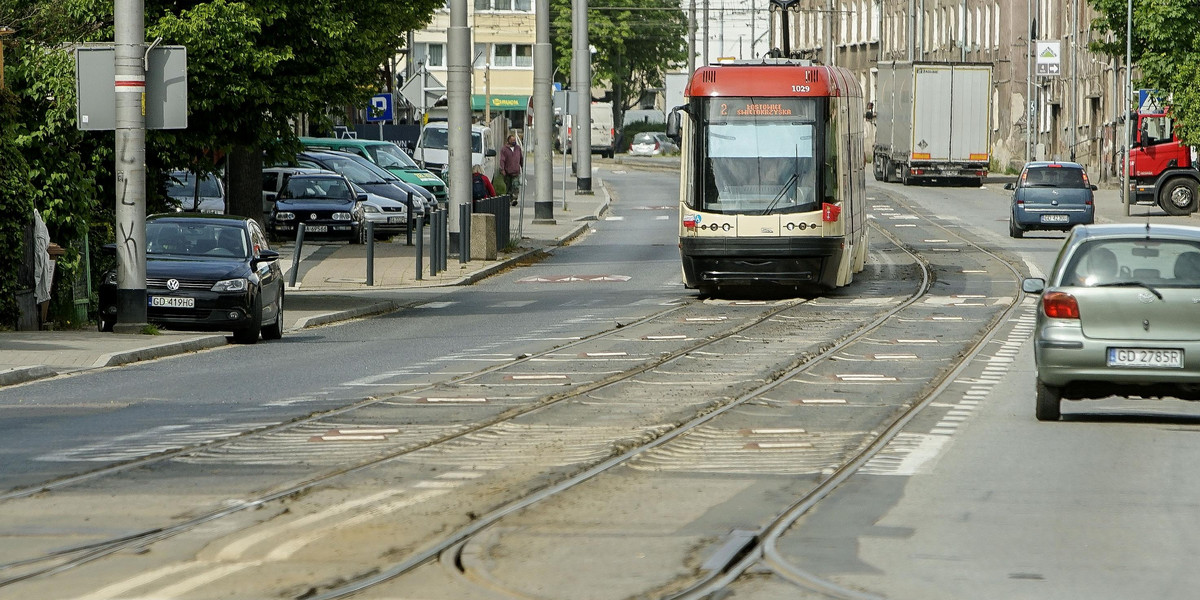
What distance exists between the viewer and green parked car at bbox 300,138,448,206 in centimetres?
4841

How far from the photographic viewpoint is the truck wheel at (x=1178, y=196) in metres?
51.2

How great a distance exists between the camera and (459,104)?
3353cm

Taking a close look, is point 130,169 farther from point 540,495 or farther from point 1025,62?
point 1025,62

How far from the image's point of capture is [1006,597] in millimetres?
7234

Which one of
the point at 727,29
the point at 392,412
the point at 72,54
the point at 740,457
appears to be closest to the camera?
the point at 740,457

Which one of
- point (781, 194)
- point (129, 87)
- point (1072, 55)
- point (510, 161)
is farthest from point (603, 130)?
point (129, 87)

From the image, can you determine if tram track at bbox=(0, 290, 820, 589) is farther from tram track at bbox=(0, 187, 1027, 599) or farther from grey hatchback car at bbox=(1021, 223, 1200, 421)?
grey hatchback car at bbox=(1021, 223, 1200, 421)

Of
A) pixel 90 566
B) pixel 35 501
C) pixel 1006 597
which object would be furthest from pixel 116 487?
pixel 1006 597

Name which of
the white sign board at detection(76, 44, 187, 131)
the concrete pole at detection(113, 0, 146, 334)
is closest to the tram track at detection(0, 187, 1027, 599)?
the concrete pole at detection(113, 0, 146, 334)

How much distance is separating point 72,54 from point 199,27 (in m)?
1.74

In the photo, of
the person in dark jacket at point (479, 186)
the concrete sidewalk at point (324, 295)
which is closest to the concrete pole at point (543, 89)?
the person in dark jacket at point (479, 186)

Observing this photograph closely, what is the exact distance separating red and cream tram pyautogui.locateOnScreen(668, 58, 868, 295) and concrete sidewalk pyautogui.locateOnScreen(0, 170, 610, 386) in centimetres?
454

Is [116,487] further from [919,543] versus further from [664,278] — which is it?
[664,278]

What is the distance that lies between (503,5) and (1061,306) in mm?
97232
